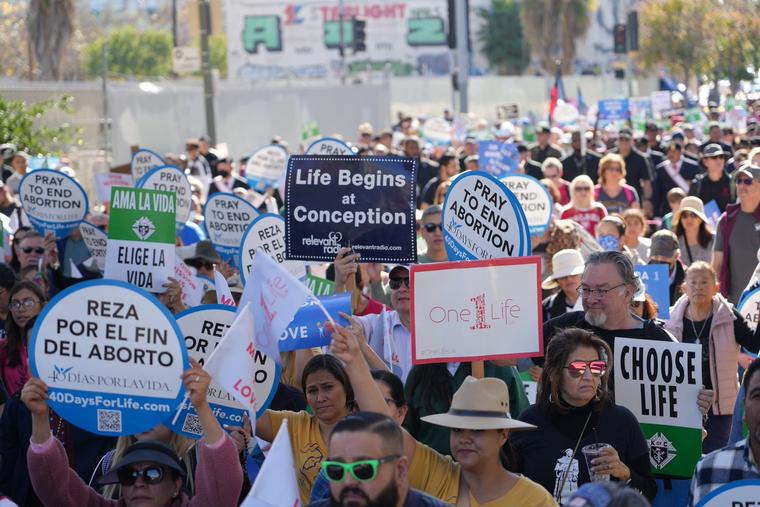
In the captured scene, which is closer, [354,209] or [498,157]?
[354,209]

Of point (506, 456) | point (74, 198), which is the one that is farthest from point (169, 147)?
point (506, 456)

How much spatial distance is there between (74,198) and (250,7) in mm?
84585

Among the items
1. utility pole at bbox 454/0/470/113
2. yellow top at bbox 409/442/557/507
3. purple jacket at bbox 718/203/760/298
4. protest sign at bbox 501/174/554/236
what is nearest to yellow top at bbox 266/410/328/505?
yellow top at bbox 409/442/557/507

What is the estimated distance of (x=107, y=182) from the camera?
16734mm

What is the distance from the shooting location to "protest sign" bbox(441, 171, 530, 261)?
7436 millimetres

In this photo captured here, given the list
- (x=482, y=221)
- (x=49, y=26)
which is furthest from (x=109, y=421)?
(x=49, y=26)

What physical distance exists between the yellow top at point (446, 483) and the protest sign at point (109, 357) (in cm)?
92

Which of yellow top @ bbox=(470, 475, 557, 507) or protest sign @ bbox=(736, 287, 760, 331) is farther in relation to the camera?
protest sign @ bbox=(736, 287, 760, 331)

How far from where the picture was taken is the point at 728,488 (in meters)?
4.77

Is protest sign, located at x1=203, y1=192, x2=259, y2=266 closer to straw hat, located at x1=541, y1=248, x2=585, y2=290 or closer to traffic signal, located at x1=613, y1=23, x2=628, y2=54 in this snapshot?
straw hat, located at x1=541, y1=248, x2=585, y2=290

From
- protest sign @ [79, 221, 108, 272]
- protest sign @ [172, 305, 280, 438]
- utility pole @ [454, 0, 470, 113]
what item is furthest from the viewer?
utility pole @ [454, 0, 470, 113]

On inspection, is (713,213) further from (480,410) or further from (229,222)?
(480,410)

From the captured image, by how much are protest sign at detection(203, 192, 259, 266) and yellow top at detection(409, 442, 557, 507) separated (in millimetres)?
6261

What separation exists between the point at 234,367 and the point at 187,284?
3644mm
